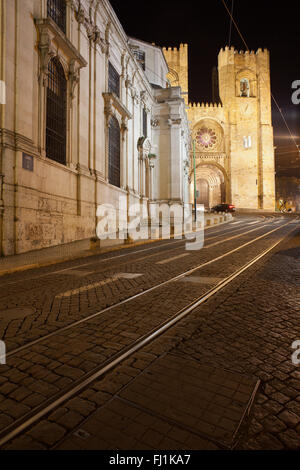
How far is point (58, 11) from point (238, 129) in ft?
148

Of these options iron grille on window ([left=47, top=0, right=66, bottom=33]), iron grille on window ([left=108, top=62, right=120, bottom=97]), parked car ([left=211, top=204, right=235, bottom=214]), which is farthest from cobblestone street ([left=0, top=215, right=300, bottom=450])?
parked car ([left=211, top=204, right=235, bottom=214])

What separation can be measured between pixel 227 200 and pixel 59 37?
144 feet

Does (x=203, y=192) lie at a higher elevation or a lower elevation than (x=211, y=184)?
lower

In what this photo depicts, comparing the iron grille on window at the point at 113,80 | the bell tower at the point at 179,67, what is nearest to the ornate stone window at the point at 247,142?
the bell tower at the point at 179,67

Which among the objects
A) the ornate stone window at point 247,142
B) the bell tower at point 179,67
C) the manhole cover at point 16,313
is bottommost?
the manhole cover at point 16,313

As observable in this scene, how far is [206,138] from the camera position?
2087 inches

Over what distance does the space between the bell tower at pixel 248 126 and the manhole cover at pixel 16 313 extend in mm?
50338

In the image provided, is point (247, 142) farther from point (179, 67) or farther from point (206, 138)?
point (179, 67)

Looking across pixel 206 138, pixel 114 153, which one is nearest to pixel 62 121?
pixel 114 153

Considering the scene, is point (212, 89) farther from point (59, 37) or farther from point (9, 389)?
point (9, 389)

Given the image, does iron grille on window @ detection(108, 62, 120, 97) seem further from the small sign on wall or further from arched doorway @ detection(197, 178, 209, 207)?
arched doorway @ detection(197, 178, 209, 207)

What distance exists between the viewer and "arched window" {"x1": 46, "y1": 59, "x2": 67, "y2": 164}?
1309 centimetres

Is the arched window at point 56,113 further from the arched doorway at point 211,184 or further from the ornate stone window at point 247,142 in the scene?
the ornate stone window at point 247,142

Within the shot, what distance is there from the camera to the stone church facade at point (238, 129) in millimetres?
50625
